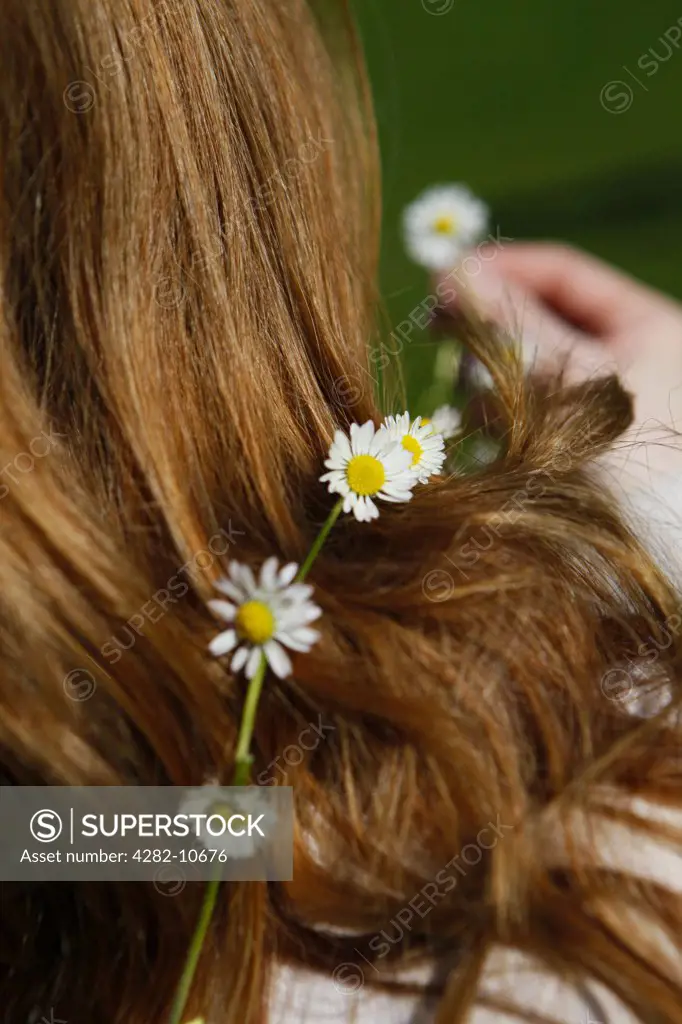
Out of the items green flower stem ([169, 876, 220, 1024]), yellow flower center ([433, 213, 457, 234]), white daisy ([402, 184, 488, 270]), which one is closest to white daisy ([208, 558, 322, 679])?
green flower stem ([169, 876, 220, 1024])

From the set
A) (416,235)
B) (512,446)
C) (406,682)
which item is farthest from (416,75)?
(406,682)

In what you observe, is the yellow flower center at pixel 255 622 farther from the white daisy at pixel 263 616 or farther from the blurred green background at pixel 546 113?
the blurred green background at pixel 546 113

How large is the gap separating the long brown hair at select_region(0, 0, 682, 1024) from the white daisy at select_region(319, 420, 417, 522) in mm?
19

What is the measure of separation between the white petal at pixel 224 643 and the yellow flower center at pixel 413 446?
17 cm

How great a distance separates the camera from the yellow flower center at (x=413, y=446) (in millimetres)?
595

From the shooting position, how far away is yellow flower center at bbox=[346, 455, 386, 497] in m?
0.56

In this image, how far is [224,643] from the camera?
51 cm

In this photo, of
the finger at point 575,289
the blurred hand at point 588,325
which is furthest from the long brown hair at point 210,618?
the finger at point 575,289

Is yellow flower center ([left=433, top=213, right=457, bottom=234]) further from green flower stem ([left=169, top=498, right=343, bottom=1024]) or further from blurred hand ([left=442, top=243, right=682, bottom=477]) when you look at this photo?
green flower stem ([left=169, top=498, right=343, bottom=1024])

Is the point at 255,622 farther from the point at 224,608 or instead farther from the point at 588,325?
the point at 588,325

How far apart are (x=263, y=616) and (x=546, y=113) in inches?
67.0

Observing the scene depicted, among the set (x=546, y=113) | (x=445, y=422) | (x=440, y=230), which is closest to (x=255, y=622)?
(x=445, y=422)

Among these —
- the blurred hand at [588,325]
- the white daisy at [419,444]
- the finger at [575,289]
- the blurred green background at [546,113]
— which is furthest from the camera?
the blurred green background at [546,113]

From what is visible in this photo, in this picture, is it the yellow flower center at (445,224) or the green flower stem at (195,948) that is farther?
the yellow flower center at (445,224)
